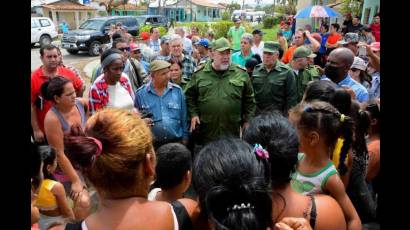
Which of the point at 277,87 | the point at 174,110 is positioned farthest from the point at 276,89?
the point at 174,110

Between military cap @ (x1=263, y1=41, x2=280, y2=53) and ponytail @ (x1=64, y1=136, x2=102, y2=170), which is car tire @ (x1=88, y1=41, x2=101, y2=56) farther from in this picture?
ponytail @ (x1=64, y1=136, x2=102, y2=170)

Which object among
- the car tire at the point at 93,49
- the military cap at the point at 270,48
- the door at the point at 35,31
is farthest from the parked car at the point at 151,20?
the military cap at the point at 270,48

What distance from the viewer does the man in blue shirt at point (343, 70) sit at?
145 inches

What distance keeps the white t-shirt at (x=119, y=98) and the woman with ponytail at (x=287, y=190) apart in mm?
2249

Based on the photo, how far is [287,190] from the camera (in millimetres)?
1668

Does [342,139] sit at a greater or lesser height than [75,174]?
greater

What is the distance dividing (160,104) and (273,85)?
1.46 metres

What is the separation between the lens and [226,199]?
4.28 feet

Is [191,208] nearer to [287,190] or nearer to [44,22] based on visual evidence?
[287,190]

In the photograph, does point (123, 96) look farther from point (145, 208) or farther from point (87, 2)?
point (87, 2)

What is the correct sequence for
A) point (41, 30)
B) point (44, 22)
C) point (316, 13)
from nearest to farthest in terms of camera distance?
point (316, 13)
point (41, 30)
point (44, 22)

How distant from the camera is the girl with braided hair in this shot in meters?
1.86
